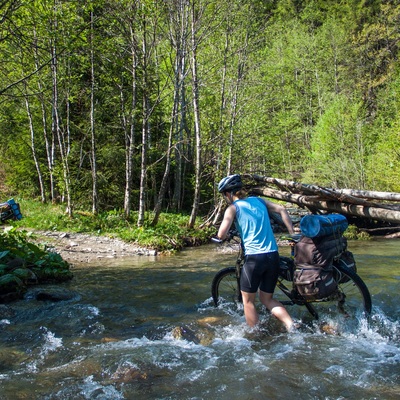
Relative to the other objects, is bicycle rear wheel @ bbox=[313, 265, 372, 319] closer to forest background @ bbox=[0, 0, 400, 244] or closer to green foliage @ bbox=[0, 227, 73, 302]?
green foliage @ bbox=[0, 227, 73, 302]

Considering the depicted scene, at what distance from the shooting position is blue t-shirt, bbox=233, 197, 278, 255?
5.00 m

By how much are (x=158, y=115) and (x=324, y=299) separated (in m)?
19.2

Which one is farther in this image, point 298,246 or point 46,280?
point 46,280

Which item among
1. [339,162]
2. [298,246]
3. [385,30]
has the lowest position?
[298,246]

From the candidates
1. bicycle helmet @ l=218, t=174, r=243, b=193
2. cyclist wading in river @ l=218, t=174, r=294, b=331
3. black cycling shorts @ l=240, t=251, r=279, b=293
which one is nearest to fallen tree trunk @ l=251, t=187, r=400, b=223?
cyclist wading in river @ l=218, t=174, r=294, b=331

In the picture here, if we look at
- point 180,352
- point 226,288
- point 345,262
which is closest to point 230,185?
point 345,262

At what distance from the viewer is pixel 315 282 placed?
16.5ft

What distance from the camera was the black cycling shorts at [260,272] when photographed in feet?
16.3

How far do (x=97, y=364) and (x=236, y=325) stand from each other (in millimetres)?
2117

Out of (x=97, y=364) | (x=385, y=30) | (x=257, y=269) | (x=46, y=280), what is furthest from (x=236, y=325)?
(x=385, y=30)

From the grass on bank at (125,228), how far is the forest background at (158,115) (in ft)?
1.80

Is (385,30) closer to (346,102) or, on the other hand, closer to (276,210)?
(346,102)

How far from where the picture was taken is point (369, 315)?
526cm

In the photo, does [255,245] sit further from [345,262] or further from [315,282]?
[345,262]
